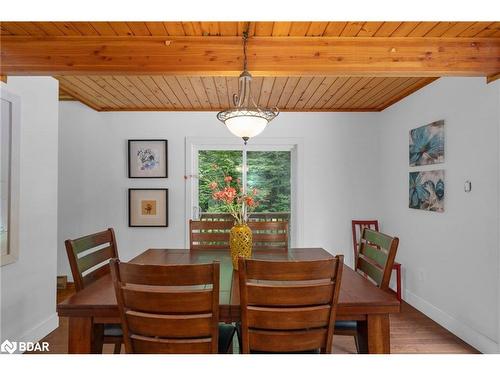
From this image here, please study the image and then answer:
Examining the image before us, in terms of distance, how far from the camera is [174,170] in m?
4.01

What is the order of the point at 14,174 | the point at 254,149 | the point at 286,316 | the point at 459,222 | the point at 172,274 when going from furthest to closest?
the point at 254,149, the point at 459,222, the point at 14,174, the point at 286,316, the point at 172,274

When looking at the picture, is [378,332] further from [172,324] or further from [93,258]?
[93,258]

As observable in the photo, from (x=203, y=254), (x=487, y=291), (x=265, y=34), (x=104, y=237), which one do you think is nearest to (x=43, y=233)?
(x=104, y=237)

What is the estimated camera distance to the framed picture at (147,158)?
Result: 3.97 metres

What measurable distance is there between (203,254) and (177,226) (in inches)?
69.4

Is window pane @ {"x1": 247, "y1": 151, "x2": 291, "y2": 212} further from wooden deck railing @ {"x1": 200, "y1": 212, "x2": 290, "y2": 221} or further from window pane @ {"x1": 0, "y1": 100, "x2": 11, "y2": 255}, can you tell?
window pane @ {"x1": 0, "y1": 100, "x2": 11, "y2": 255}

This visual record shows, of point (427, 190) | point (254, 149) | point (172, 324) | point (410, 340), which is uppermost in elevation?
point (254, 149)

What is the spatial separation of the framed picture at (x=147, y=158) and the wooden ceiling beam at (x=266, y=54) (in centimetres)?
181

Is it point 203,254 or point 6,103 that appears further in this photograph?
point 203,254

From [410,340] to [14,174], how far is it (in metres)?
3.36

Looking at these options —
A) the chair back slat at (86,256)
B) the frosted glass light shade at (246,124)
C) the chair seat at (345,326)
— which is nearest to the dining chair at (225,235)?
the chair back slat at (86,256)

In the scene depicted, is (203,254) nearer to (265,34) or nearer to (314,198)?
(265,34)

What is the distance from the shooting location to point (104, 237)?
2.08 meters

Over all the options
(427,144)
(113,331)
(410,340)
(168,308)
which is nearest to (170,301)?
(168,308)
